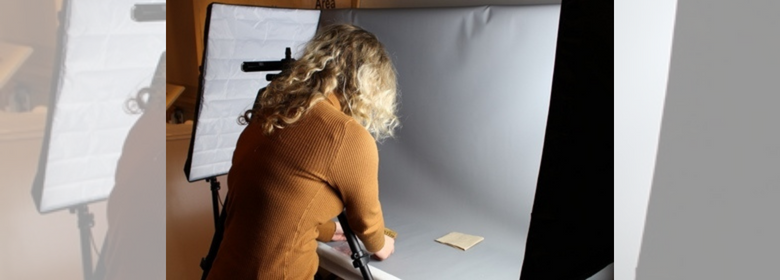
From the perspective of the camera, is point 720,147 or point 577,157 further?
point 577,157

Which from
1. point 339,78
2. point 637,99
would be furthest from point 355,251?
point 637,99

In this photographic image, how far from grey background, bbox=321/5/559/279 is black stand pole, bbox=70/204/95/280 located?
4.66 feet

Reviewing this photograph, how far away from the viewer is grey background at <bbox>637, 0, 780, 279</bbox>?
15.4 inches

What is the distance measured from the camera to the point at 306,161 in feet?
4.76

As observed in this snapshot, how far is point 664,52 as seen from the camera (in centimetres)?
57

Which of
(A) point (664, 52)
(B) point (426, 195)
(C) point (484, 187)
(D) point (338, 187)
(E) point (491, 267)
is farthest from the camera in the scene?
(B) point (426, 195)

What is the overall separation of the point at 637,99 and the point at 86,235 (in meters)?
0.46

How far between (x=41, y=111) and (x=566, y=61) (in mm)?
542

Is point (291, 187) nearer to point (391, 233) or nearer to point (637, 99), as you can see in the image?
point (391, 233)

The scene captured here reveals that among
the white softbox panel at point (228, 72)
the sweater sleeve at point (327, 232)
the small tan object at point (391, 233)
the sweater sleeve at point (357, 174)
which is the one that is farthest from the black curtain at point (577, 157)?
the white softbox panel at point (228, 72)

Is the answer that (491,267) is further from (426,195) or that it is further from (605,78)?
(605,78)

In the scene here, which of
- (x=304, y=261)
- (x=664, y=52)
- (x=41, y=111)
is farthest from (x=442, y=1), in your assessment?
(x=41, y=111)

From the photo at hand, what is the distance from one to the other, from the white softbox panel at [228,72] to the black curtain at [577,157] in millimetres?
1539

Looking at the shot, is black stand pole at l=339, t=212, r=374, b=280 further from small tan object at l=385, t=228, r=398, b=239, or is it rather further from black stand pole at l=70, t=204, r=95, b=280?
black stand pole at l=70, t=204, r=95, b=280
